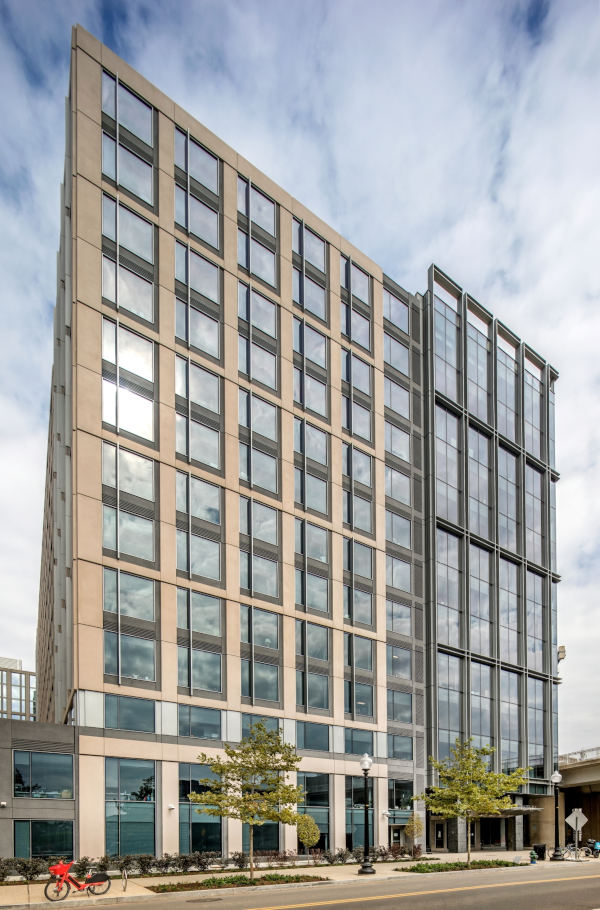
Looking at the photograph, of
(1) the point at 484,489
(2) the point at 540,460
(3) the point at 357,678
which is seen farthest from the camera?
(2) the point at 540,460

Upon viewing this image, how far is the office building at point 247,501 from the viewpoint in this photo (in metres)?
37.0

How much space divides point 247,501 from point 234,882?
20.8 meters

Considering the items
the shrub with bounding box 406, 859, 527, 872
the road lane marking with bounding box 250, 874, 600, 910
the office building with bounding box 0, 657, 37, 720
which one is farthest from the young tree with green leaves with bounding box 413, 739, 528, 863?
the office building with bounding box 0, 657, 37, 720

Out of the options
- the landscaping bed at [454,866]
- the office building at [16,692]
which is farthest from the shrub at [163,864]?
the office building at [16,692]

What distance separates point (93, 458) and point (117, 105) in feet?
59.3

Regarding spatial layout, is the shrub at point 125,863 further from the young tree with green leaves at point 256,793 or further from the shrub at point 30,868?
the young tree with green leaves at point 256,793

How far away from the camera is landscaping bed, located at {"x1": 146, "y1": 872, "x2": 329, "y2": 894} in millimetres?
24688

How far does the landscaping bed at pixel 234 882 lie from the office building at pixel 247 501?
8.49m

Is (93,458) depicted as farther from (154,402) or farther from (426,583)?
(426,583)

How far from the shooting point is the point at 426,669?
53938mm

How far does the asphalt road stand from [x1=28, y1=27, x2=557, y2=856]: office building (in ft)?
37.9

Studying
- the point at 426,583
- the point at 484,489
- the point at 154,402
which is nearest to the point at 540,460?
the point at 484,489

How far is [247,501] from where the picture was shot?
1729 inches

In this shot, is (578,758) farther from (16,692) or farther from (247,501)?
(16,692)
